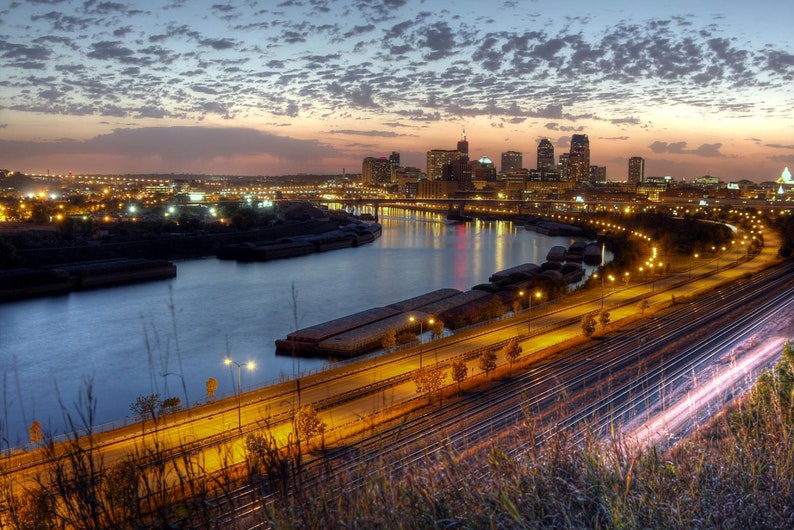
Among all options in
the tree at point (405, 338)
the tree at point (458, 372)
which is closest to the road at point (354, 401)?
the tree at point (458, 372)

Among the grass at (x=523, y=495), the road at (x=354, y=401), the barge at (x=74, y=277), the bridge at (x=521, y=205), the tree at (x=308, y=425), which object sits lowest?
the bridge at (x=521, y=205)

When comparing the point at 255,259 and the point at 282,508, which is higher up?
the point at 282,508

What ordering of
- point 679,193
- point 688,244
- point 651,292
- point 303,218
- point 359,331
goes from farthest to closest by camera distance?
point 679,193
point 303,218
point 688,244
point 651,292
point 359,331

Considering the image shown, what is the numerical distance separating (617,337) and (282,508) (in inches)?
285

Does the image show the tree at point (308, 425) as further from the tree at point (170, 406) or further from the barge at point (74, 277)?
the barge at point (74, 277)

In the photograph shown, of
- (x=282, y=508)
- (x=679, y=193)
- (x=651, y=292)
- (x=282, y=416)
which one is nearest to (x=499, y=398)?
(x=282, y=416)

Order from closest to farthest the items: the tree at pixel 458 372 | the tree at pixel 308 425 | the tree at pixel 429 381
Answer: the tree at pixel 308 425
the tree at pixel 429 381
the tree at pixel 458 372

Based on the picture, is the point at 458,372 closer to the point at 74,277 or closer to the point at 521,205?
the point at 74,277

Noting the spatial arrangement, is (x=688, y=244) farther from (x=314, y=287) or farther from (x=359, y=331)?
(x=359, y=331)

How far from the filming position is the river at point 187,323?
7.12 meters

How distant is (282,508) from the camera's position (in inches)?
66.8

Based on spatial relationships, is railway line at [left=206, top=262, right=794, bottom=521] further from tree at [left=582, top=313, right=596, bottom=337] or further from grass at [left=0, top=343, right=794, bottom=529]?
grass at [left=0, top=343, right=794, bottom=529]

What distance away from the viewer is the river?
7125mm

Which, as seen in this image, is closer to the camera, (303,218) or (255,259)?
(255,259)
